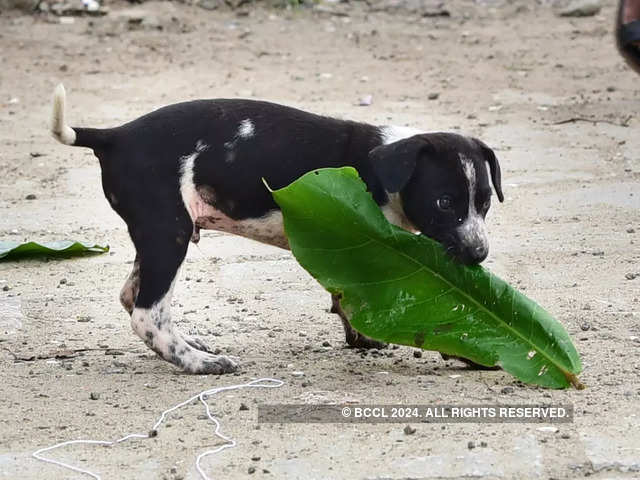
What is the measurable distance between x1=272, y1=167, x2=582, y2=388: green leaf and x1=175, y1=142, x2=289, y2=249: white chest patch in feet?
1.13

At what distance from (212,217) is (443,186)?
0.93 m

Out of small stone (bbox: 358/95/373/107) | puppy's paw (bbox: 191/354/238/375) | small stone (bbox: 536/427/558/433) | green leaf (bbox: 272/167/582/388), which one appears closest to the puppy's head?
green leaf (bbox: 272/167/582/388)

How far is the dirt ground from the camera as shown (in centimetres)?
402

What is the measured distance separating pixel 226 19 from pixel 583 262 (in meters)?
7.43

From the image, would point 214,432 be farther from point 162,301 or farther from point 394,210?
point 394,210

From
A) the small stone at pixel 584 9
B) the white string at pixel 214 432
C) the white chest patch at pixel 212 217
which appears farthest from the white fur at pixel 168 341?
the small stone at pixel 584 9

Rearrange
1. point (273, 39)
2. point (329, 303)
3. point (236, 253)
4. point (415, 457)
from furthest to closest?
point (273, 39), point (236, 253), point (329, 303), point (415, 457)

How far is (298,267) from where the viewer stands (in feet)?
21.2

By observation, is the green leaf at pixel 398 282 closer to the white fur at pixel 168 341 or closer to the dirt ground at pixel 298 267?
the dirt ground at pixel 298 267

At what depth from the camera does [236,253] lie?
6691 millimetres

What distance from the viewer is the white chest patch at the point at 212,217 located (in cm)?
488

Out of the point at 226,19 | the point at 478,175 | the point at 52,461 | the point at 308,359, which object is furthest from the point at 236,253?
the point at 226,19

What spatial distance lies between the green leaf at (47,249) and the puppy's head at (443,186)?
2.36 metres

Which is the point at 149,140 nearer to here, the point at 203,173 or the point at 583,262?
the point at 203,173
